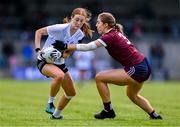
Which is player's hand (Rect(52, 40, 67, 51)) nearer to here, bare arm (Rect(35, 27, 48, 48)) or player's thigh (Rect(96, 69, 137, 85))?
bare arm (Rect(35, 27, 48, 48))

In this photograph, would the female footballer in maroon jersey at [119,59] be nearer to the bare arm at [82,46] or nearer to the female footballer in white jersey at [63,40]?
the bare arm at [82,46]

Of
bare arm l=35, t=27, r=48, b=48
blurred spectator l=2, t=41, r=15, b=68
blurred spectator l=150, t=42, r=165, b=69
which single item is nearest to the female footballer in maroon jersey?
bare arm l=35, t=27, r=48, b=48

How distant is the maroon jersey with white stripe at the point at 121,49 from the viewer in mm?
15055

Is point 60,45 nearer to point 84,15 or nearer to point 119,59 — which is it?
point 84,15

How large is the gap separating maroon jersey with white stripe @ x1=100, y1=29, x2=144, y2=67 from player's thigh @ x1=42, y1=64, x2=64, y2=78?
1061mm

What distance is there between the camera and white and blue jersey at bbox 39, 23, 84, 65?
15.5 m

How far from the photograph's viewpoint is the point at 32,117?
16.0 meters

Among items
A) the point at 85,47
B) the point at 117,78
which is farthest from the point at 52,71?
the point at 117,78

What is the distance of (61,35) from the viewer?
15547 mm

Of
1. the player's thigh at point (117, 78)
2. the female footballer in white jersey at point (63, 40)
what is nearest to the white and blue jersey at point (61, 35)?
the female footballer in white jersey at point (63, 40)

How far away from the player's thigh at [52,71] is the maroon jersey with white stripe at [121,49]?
41.8 inches

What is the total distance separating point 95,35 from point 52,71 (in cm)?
2527

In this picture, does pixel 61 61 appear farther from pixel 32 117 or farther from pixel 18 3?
pixel 18 3

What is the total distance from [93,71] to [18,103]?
19.6m
